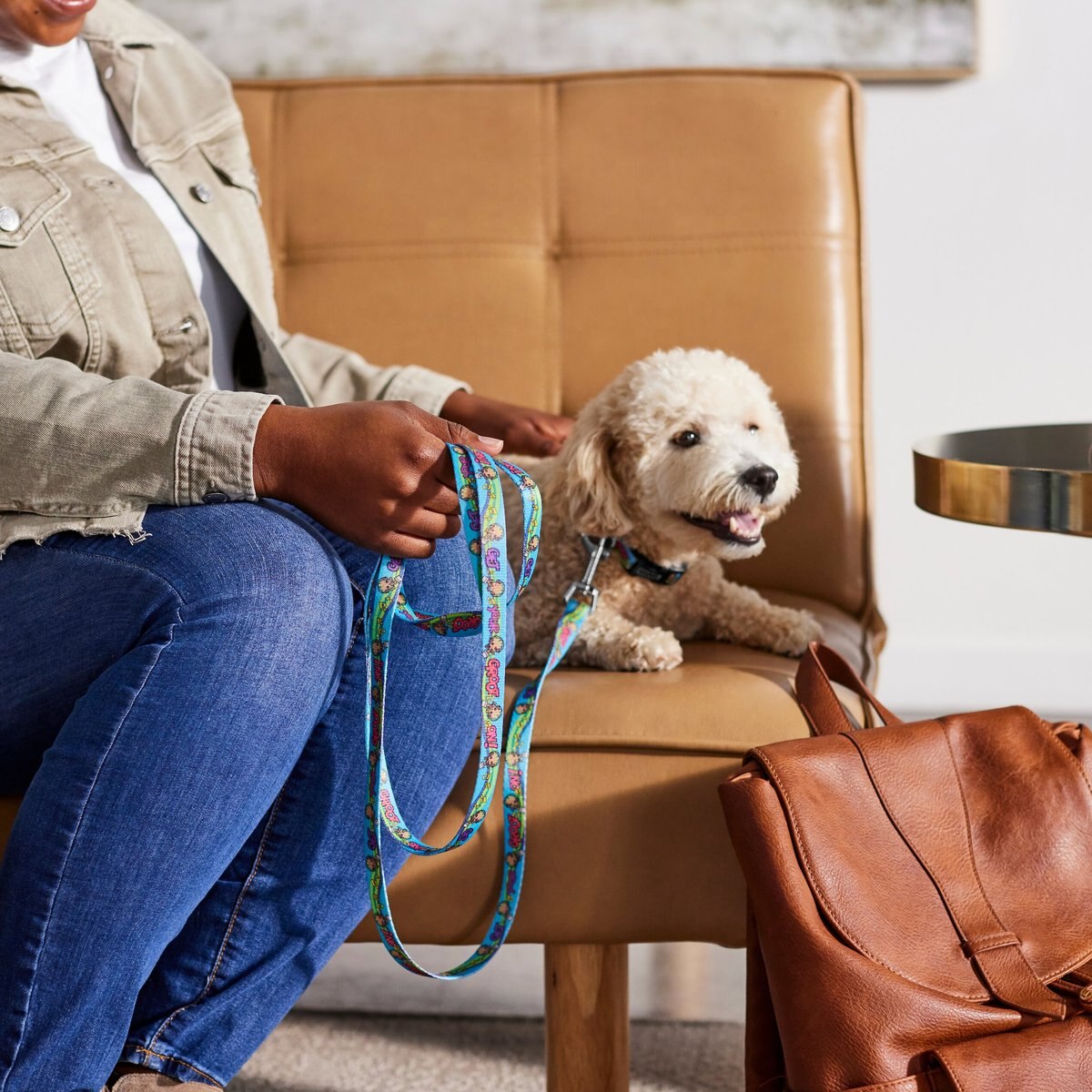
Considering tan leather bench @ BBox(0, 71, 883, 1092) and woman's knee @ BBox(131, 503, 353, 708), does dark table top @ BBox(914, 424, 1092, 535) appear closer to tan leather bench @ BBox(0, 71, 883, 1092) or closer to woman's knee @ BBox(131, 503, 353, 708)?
tan leather bench @ BBox(0, 71, 883, 1092)

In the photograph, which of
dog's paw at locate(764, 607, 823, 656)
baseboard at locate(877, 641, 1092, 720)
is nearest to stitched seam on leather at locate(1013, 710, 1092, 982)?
dog's paw at locate(764, 607, 823, 656)

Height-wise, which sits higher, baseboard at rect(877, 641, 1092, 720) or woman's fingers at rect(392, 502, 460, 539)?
woman's fingers at rect(392, 502, 460, 539)

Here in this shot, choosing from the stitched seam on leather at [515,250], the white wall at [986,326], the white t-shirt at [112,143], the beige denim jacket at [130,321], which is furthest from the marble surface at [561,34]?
the white t-shirt at [112,143]

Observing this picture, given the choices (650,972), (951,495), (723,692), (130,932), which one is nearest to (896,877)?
(723,692)

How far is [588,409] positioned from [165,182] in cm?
46

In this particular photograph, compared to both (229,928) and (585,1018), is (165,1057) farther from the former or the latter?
(585,1018)

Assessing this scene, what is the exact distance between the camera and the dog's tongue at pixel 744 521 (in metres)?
1.14

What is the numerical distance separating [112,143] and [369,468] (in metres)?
0.55

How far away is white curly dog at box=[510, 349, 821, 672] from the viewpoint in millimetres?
1141

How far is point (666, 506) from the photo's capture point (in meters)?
1.17

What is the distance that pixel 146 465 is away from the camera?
0.78m

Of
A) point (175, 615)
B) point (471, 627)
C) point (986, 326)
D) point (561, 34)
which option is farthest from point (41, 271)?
point (986, 326)

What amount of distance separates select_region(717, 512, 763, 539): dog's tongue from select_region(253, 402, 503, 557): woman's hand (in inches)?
16.4

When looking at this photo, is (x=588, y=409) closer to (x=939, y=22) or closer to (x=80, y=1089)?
(x=80, y=1089)
